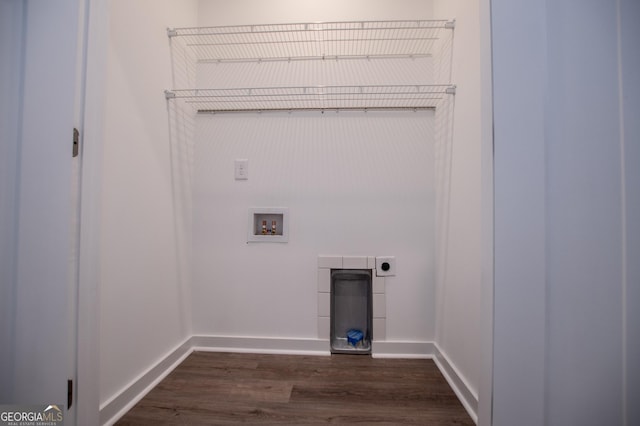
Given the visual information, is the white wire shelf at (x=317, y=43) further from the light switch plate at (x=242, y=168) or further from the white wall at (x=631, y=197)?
the white wall at (x=631, y=197)

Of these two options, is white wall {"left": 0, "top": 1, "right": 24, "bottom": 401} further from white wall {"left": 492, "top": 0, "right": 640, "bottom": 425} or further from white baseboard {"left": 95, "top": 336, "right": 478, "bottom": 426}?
white wall {"left": 492, "top": 0, "right": 640, "bottom": 425}

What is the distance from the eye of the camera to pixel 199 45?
1.76m

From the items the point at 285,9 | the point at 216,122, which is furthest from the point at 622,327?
the point at 285,9

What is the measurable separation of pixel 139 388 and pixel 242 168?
51.3 inches

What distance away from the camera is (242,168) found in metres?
1.76

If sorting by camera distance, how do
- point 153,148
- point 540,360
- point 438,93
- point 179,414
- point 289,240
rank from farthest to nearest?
point 289,240 → point 438,93 → point 153,148 → point 179,414 → point 540,360

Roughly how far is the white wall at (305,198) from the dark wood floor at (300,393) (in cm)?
25

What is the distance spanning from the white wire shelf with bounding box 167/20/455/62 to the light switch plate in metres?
Result: 0.71

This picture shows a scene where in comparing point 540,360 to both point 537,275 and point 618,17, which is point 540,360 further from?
point 618,17

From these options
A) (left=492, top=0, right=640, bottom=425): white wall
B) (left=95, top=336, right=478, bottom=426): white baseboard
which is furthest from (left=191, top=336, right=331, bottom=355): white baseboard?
(left=492, top=0, right=640, bottom=425): white wall

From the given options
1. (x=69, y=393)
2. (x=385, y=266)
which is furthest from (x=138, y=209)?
(x=385, y=266)

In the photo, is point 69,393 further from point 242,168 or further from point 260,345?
point 242,168

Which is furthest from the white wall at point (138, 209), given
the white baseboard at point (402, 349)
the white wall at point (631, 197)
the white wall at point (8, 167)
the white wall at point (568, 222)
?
the white wall at point (631, 197)

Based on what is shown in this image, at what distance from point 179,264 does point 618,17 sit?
6.93 ft
